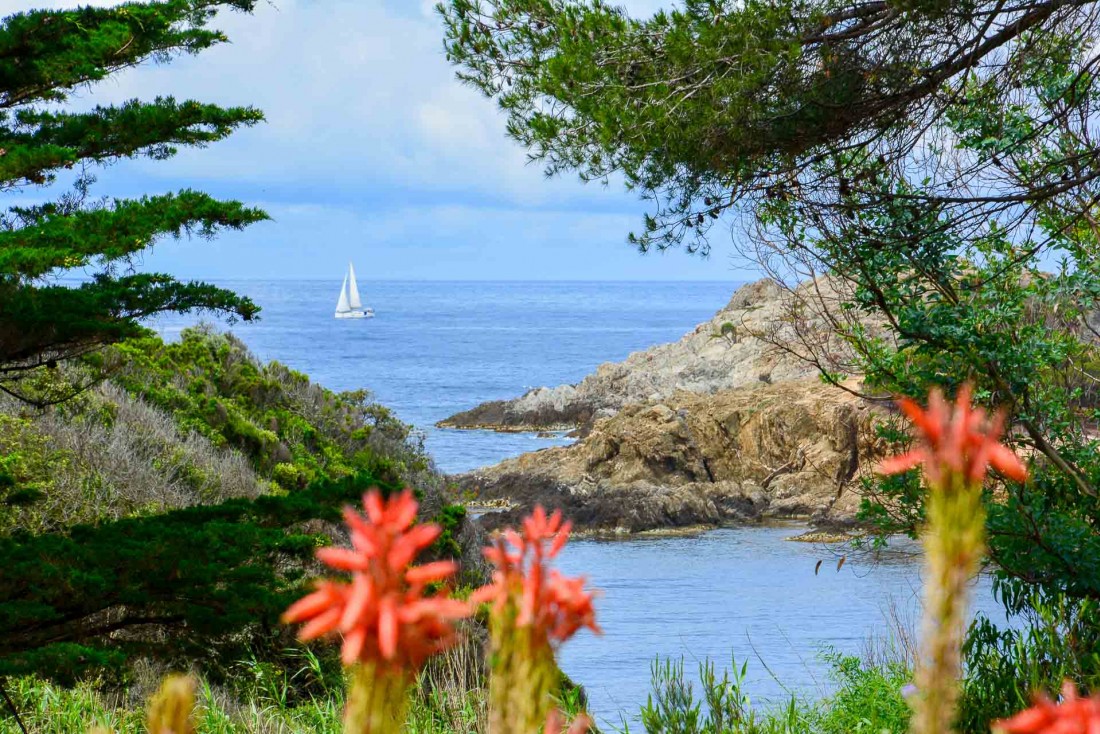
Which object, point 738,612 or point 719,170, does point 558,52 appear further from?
point 738,612

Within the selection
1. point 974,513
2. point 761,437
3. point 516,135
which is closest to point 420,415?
point 761,437

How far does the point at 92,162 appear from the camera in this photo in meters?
5.76

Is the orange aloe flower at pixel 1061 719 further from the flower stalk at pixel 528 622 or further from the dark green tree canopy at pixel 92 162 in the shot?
the dark green tree canopy at pixel 92 162

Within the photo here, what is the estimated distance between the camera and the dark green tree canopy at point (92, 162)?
4.95 m

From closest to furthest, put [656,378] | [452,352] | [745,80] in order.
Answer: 1. [745,80]
2. [656,378]
3. [452,352]

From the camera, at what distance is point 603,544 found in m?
20.5

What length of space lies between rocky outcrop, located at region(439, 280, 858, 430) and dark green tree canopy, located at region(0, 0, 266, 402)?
25257mm

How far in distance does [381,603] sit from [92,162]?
575cm

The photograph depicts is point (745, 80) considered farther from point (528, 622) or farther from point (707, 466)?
point (707, 466)

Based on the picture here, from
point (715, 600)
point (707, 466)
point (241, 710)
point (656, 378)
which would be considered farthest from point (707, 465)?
point (241, 710)

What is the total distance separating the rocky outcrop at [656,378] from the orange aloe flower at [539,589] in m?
29.6

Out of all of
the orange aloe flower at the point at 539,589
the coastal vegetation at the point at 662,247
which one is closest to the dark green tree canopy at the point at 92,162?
the coastal vegetation at the point at 662,247

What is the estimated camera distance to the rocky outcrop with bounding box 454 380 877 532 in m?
21.5

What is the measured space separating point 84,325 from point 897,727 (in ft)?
14.8
